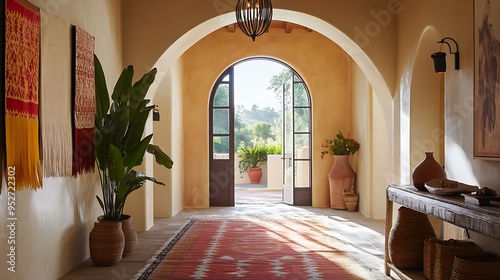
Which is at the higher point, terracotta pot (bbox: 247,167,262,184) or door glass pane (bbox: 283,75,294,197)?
door glass pane (bbox: 283,75,294,197)

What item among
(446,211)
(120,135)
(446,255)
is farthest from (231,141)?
(446,211)

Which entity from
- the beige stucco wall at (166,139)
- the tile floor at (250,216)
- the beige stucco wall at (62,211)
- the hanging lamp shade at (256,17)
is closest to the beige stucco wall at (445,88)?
the tile floor at (250,216)

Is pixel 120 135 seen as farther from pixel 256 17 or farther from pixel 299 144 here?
pixel 299 144

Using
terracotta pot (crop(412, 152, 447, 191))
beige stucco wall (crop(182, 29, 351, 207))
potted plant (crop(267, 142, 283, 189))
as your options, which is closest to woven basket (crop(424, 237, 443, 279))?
terracotta pot (crop(412, 152, 447, 191))

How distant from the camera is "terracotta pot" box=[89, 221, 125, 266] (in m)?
4.97

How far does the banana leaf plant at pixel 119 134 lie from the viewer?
5191 mm

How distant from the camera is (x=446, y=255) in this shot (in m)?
3.82

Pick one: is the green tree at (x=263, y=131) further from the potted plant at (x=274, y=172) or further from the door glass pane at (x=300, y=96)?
the door glass pane at (x=300, y=96)

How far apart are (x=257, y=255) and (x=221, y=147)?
4608mm

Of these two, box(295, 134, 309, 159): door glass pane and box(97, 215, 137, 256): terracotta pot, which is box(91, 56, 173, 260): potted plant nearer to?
box(97, 215, 137, 256): terracotta pot

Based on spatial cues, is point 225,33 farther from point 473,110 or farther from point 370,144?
point 473,110

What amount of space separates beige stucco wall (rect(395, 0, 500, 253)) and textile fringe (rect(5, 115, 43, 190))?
3.36 meters

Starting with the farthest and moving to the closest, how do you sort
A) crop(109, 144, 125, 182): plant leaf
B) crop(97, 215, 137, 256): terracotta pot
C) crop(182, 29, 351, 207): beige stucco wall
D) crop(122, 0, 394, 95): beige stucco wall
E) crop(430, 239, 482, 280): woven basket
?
crop(182, 29, 351, 207): beige stucco wall
crop(122, 0, 394, 95): beige stucco wall
crop(97, 215, 137, 256): terracotta pot
crop(109, 144, 125, 182): plant leaf
crop(430, 239, 482, 280): woven basket

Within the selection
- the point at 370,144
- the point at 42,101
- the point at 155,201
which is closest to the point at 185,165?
the point at 155,201
